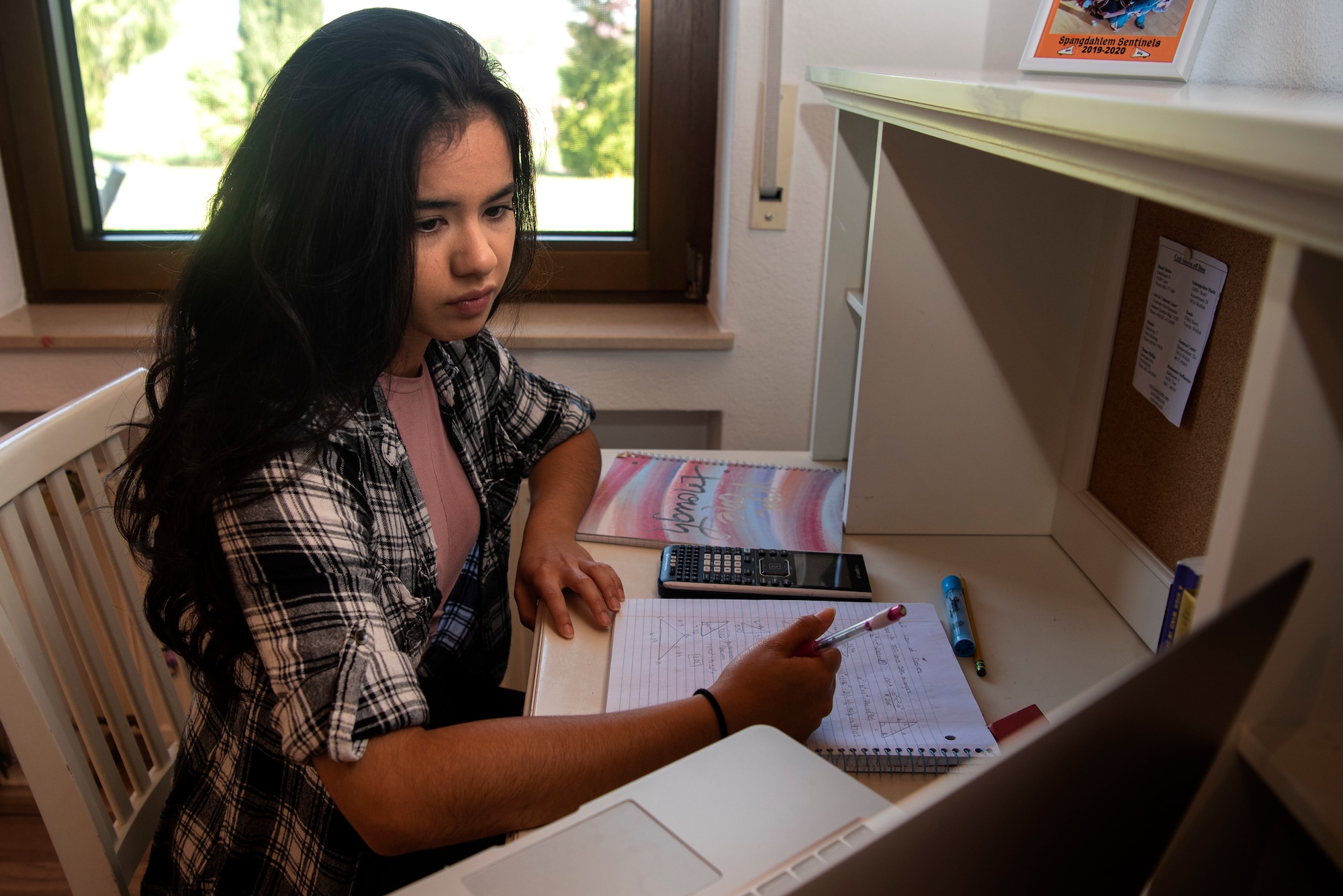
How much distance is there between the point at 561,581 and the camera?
3.10 ft

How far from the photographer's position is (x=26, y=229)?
69.5 inches

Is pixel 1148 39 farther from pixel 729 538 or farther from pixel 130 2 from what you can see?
pixel 130 2

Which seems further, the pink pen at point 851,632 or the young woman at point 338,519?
the pink pen at point 851,632

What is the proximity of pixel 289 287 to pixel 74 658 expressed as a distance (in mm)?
427

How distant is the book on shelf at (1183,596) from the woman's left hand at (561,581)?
483mm

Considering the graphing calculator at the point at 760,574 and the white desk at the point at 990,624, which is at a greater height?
the graphing calculator at the point at 760,574

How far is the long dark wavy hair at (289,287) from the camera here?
2.32 feet

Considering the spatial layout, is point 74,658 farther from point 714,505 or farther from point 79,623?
point 714,505

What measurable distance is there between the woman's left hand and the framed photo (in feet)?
2.12

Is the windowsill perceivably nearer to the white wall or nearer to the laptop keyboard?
the white wall

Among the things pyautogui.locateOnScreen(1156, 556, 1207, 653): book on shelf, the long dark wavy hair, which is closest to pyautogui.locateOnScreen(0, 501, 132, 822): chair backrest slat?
the long dark wavy hair

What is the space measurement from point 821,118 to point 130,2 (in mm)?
1256

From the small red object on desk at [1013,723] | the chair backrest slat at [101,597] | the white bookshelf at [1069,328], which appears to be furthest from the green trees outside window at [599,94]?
the small red object on desk at [1013,723]

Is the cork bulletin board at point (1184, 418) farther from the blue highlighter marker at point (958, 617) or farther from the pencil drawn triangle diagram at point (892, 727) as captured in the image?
the pencil drawn triangle diagram at point (892, 727)
